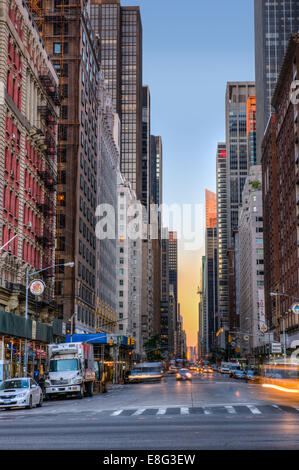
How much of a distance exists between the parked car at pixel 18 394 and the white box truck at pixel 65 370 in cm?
936

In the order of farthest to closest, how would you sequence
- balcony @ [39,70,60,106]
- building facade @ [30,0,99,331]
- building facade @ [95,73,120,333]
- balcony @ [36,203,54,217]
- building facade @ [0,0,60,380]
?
building facade @ [95,73,120,333], building facade @ [30,0,99,331], balcony @ [39,70,60,106], balcony @ [36,203,54,217], building facade @ [0,0,60,380]

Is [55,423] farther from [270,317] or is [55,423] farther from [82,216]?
[270,317]

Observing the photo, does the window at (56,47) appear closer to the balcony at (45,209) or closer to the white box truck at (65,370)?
the balcony at (45,209)

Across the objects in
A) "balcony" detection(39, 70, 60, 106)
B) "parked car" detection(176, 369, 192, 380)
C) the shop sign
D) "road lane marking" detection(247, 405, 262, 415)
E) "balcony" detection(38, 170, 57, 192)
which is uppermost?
"balcony" detection(39, 70, 60, 106)

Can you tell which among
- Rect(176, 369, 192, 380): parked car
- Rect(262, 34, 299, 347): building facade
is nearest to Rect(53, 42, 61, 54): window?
Rect(262, 34, 299, 347): building facade

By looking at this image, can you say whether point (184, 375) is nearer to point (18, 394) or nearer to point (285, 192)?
point (285, 192)

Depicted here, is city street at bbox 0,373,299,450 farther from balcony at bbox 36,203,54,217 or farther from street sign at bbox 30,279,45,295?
balcony at bbox 36,203,54,217

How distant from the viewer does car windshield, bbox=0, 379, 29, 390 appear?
34.2 meters

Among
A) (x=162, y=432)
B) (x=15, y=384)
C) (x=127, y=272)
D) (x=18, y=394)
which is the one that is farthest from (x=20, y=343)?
(x=127, y=272)

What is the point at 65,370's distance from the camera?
149 feet

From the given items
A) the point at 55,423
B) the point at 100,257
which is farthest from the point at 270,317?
the point at 55,423

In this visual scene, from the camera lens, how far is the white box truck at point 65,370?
148 ft

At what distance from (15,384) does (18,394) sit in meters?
1.34

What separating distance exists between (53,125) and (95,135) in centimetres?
4034
